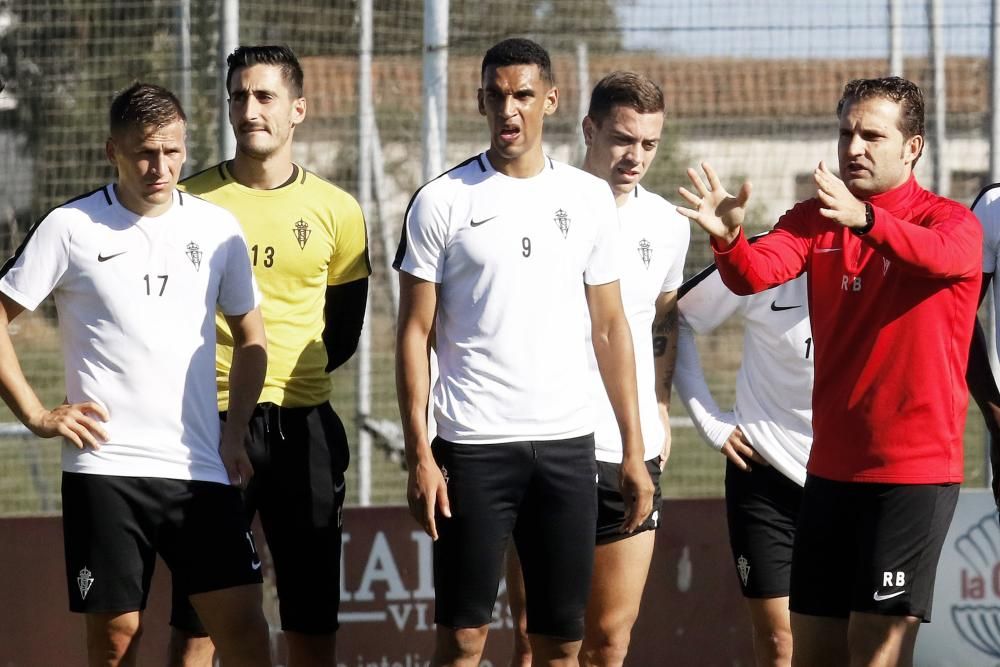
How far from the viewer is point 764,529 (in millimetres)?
5262

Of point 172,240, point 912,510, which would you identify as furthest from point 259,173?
point 912,510

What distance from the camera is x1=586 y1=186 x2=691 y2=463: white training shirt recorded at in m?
5.19

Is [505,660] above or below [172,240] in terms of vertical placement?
below

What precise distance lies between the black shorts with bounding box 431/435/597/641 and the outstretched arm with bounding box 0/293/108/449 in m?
1.06

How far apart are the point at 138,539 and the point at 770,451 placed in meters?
2.30

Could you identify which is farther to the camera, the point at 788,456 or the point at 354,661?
the point at 354,661

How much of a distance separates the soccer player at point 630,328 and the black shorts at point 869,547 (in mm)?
868

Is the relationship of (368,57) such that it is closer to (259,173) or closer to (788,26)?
(788,26)

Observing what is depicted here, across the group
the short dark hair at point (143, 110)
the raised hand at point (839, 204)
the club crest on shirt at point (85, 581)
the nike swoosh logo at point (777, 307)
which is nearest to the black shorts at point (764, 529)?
the nike swoosh logo at point (777, 307)

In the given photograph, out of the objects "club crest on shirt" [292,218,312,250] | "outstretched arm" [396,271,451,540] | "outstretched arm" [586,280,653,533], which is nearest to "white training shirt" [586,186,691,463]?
"outstretched arm" [586,280,653,533]

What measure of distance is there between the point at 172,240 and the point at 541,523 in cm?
148

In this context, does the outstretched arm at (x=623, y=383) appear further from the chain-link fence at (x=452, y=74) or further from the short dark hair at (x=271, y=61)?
the chain-link fence at (x=452, y=74)

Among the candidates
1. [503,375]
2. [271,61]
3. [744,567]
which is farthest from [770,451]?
[271,61]

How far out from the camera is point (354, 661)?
6.60 m
